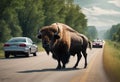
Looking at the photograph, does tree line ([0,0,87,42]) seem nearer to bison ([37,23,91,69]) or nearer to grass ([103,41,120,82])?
grass ([103,41,120,82])

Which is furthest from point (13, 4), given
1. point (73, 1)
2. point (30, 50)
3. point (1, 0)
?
point (73, 1)

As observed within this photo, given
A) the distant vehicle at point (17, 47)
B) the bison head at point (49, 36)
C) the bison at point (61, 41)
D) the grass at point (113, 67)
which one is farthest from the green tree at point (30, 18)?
the bison head at point (49, 36)

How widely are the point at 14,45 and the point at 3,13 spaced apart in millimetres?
32306

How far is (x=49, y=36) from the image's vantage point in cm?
1773

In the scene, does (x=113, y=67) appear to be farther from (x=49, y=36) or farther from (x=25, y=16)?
(x=25, y=16)

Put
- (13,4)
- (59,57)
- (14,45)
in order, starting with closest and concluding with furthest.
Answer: (59,57) < (14,45) < (13,4)

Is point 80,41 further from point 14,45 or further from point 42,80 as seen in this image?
point 14,45

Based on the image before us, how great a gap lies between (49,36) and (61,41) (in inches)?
60.8

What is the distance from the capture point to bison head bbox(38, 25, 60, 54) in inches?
689

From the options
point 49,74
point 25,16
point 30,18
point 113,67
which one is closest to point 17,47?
point 113,67

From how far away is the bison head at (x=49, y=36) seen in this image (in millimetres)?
17500

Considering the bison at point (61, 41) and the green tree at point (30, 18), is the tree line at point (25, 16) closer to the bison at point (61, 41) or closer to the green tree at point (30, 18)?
the green tree at point (30, 18)

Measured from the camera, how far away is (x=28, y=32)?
77375mm

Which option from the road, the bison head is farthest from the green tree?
the bison head
